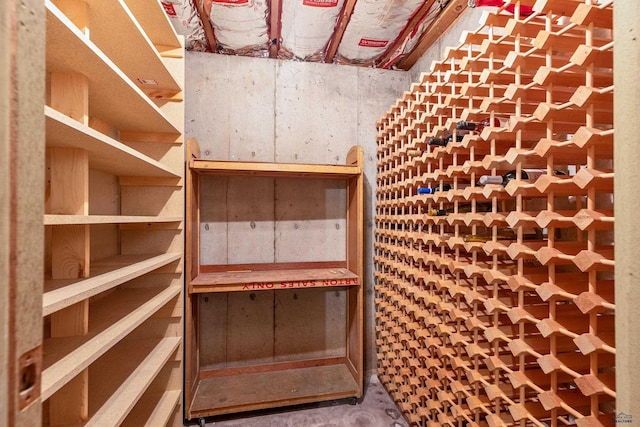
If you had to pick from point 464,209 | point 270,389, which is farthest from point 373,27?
point 270,389

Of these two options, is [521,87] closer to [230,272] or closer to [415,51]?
[415,51]

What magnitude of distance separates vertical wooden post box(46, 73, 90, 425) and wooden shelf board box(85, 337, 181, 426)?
0.26 ft

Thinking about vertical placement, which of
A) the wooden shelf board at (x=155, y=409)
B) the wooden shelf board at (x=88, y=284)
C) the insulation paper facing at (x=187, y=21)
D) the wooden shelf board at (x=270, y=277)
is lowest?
the wooden shelf board at (x=155, y=409)

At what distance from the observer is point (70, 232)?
1.04 m

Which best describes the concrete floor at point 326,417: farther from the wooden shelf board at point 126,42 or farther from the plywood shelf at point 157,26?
the plywood shelf at point 157,26

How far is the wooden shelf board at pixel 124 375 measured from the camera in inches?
39.3

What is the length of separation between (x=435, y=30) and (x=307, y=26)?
824 mm

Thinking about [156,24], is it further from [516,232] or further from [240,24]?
[516,232]

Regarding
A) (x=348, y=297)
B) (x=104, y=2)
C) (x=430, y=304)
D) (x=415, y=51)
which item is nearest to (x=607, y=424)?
(x=430, y=304)

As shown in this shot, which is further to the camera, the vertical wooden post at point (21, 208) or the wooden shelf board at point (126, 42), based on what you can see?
the wooden shelf board at point (126, 42)

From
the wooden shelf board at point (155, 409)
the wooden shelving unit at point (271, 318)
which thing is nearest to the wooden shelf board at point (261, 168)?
the wooden shelving unit at point (271, 318)

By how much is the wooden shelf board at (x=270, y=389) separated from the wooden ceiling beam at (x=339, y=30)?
229cm

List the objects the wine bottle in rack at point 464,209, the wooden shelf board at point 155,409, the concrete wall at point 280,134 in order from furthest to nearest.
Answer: the concrete wall at point 280,134, the wooden shelf board at point 155,409, the wine bottle in rack at point 464,209

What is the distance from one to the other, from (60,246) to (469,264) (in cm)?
145
